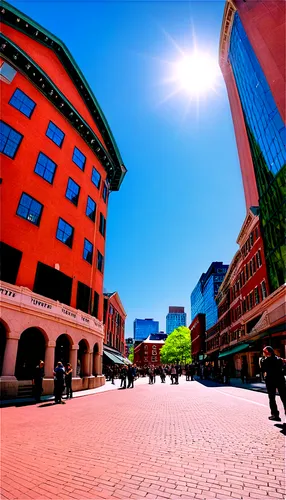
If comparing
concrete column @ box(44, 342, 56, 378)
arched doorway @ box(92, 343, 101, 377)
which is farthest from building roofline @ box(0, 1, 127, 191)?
concrete column @ box(44, 342, 56, 378)

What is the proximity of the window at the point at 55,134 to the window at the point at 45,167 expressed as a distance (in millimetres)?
1940

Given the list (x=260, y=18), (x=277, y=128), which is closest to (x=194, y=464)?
(x=277, y=128)

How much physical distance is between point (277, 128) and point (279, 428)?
26844mm

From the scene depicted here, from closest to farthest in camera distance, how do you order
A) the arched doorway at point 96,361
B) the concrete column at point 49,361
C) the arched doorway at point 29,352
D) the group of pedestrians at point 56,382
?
the group of pedestrians at point 56,382 → the arched doorway at point 29,352 → the concrete column at point 49,361 → the arched doorway at point 96,361

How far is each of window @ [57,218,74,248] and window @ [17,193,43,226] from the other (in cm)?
220

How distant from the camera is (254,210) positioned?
112ft

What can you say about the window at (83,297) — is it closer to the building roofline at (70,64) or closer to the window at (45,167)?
the window at (45,167)

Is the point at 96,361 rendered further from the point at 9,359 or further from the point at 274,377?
the point at 274,377

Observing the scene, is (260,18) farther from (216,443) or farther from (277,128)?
(216,443)

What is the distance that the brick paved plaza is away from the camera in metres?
3.57

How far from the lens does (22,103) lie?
1786 cm

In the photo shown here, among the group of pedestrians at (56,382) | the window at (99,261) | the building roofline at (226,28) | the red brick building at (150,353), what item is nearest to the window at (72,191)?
the window at (99,261)

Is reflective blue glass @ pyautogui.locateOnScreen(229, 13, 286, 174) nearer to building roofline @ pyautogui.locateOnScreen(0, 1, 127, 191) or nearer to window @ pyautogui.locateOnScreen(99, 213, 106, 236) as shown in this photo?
building roofline @ pyautogui.locateOnScreen(0, 1, 127, 191)

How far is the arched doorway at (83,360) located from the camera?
21773mm
